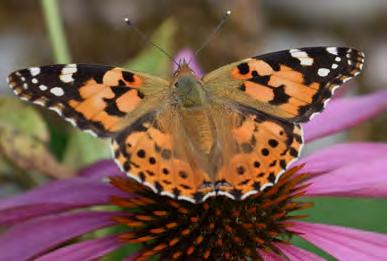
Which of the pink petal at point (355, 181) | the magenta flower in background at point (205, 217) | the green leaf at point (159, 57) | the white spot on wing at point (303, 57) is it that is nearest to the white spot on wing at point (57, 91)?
the magenta flower in background at point (205, 217)

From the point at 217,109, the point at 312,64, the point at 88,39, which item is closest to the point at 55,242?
the point at 217,109

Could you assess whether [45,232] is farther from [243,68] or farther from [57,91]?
[243,68]

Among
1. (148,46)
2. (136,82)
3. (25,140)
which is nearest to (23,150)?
(25,140)

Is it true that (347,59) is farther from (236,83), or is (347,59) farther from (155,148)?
(155,148)

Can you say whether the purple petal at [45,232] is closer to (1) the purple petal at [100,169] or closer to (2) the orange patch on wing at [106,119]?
(1) the purple petal at [100,169]

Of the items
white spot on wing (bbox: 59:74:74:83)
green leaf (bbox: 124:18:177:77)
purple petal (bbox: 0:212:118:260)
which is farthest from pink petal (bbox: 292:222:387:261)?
green leaf (bbox: 124:18:177:77)

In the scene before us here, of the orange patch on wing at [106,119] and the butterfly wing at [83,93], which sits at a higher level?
the butterfly wing at [83,93]

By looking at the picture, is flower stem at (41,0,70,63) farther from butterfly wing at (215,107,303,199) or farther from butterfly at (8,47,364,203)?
butterfly wing at (215,107,303,199)
